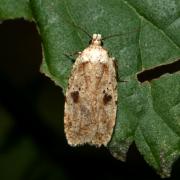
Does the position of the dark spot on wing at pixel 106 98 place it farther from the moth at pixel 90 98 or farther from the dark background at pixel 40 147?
the dark background at pixel 40 147

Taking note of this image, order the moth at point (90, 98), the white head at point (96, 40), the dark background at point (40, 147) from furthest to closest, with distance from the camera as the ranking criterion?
the dark background at point (40, 147) → the moth at point (90, 98) → the white head at point (96, 40)

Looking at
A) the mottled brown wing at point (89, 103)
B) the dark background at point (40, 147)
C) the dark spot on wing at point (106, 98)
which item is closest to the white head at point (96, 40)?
the mottled brown wing at point (89, 103)

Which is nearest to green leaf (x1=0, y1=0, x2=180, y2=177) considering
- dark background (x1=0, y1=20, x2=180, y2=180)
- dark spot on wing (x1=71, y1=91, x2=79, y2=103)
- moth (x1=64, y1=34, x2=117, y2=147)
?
moth (x1=64, y1=34, x2=117, y2=147)

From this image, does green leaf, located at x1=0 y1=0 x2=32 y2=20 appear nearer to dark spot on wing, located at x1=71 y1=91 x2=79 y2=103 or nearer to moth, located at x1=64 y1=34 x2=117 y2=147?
moth, located at x1=64 y1=34 x2=117 y2=147

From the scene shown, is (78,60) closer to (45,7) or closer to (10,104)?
(45,7)

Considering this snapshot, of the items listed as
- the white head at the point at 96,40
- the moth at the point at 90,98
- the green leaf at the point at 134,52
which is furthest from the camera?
the moth at the point at 90,98

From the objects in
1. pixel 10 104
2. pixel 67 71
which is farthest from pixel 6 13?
pixel 10 104
